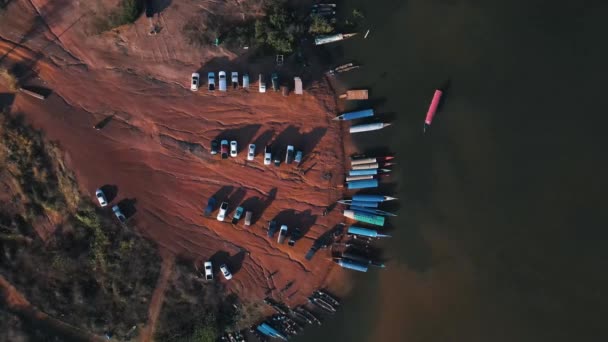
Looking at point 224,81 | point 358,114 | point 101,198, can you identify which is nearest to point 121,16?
point 224,81

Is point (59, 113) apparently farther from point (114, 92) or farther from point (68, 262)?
point (68, 262)

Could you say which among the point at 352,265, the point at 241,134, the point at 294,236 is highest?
the point at 241,134

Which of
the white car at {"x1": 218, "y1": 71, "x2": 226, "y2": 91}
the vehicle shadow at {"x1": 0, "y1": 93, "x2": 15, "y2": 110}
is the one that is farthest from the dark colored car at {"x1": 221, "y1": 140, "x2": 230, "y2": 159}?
the vehicle shadow at {"x1": 0, "y1": 93, "x2": 15, "y2": 110}

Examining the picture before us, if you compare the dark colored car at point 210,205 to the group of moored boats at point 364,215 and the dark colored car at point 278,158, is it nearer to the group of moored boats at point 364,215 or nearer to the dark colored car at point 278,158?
the dark colored car at point 278,158

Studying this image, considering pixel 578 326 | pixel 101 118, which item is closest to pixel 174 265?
pixel 101 118

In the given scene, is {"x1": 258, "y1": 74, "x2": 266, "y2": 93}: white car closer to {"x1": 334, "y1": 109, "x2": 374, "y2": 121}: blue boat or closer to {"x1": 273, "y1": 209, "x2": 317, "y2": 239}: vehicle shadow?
{"x1": 334, "y1": 109, "x2": 374, "y2": 121}: blue boat

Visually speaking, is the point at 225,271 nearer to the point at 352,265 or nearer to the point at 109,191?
the point at 352,265
